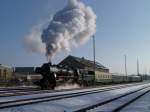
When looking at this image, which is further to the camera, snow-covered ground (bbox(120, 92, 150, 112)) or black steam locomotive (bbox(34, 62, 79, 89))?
black steam locomotive (bbox(34, 62, 79, 89))

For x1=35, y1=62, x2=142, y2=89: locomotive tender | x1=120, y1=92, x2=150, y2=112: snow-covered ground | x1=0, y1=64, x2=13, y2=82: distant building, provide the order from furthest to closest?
x1=0, y1=64, x2=13, y2=82: distant building, x1=35, y1=62, x2=142, y2=89: locomotive tender, x1=120, y1=92, x2=150, y2=112: snow-covered ground

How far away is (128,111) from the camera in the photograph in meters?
14.5

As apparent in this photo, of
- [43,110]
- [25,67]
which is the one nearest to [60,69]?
[43,110]

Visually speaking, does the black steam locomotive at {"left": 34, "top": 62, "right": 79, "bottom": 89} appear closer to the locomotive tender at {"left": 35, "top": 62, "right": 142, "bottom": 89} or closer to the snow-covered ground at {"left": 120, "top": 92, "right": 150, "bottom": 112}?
the locomotive tender at {"left": 35, "top": 62, "right": 142, "bottom": 89}

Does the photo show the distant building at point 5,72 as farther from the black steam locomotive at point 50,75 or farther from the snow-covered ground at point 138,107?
the snow-covered ground at point 138,107

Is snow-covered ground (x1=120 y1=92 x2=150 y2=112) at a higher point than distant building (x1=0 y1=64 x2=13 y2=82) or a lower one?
lower

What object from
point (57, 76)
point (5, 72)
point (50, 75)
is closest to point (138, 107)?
point (50, 75)

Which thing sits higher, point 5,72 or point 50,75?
point 5,72

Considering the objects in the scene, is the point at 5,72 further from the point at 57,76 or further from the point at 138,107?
the point at 138,107

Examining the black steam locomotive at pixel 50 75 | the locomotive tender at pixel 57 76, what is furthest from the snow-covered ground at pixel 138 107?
the locomotive tender at pixel 57 76

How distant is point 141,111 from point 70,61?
7581cm

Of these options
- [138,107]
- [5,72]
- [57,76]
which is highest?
[5,72]

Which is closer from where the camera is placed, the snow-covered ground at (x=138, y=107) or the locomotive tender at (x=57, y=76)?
the snow-covered ground at (x=138, y=107)

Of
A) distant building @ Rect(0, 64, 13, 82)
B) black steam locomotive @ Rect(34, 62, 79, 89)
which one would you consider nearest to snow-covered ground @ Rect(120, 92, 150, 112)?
black steam locomotive @ Rect(34, 62, 79, 89)
